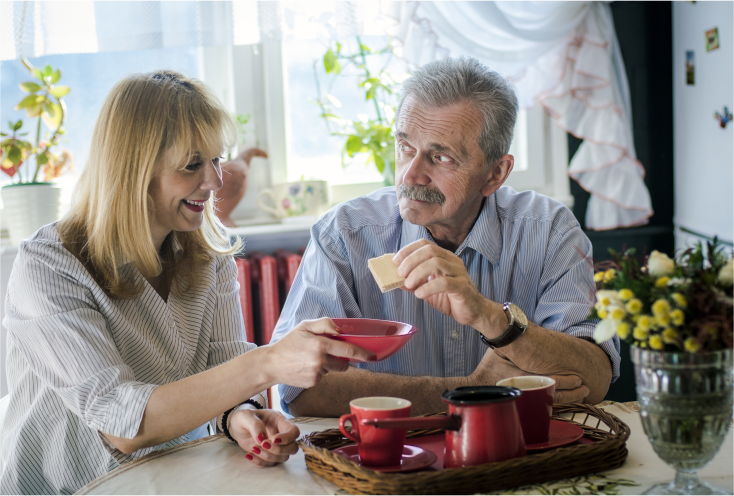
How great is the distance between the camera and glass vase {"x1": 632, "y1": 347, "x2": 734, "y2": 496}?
0.86m

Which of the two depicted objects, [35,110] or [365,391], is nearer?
[365,391]

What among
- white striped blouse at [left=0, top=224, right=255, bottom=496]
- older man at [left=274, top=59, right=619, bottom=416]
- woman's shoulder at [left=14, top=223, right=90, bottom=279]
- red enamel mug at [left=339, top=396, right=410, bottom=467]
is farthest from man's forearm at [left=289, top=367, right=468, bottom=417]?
woman's shoulder at [left=14, top=223, right=90, bottom=279]

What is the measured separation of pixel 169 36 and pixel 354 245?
4.16 ft

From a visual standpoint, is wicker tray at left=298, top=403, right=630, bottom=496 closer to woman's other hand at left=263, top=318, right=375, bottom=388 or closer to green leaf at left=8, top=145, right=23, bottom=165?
woman's other hand at left=263, top=318, right=375, bottom=388

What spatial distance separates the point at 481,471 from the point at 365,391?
0.53 metres

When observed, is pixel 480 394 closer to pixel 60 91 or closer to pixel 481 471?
pixel 481 471

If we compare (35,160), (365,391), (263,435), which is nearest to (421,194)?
(365,391)

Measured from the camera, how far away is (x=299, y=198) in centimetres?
271

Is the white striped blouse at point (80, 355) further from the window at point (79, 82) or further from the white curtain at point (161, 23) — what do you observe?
the window at point (79, 82)

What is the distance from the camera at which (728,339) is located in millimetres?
839

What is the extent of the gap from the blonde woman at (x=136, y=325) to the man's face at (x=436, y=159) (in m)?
0.45

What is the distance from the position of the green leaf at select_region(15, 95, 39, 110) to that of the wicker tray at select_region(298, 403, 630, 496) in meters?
1.87

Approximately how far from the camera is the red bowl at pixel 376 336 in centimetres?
106

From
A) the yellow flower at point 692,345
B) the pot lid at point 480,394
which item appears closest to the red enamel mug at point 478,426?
the pot lid at point 480,394
